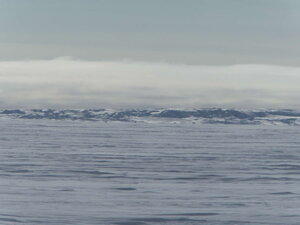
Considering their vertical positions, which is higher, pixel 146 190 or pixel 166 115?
pixel 166 115

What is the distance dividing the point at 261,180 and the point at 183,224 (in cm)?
833

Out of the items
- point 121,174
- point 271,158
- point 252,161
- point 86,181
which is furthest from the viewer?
point 271,158

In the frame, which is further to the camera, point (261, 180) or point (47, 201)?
point (261, 180)

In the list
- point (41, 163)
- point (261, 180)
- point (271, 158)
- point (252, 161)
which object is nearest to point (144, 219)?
point (261, 180)

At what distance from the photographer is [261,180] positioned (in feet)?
76.7

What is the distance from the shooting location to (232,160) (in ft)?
105

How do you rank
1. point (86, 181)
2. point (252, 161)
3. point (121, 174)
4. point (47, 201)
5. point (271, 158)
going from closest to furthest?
1. point (47, 201)
2. point (86, 181)
3. point (121, 174)
4. point (252, 161)
5. point (271, 158)

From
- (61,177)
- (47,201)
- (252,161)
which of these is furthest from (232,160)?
(47,201)

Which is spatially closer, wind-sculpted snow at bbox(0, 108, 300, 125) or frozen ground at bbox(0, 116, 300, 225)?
frozen ground at bbox(0, 116, 300, 225)

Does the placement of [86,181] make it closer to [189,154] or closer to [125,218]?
[125,218]

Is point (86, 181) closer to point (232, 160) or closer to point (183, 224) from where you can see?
point (183, 224)

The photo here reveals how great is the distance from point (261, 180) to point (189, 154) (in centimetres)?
1251

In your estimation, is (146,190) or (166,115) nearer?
(146,190)

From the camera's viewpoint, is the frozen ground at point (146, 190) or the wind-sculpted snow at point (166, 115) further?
the wind-sculpted snow at point (166, 115)
